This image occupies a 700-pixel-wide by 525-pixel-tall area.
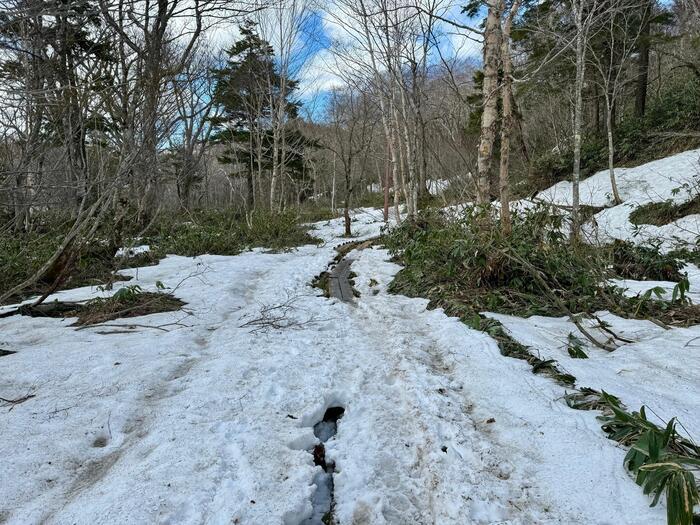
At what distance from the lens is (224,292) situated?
598 centimetres

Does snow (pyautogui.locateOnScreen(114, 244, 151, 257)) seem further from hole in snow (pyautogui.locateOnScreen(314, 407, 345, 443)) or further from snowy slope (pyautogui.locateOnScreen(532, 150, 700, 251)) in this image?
snowy slope (pyautogui.locateOnScreen(532, 150, 700, 251))

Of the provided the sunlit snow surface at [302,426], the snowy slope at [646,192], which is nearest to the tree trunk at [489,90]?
the sunlit snow surface at [302,426]

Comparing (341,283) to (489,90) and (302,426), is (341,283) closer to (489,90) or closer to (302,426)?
(489,90)

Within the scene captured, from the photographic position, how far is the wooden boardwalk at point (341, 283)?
6.06 m

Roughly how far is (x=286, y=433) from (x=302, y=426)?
0.53ft

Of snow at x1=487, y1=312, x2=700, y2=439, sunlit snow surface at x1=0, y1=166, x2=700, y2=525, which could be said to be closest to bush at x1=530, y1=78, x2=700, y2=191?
snow at x1=487, y1=312, x2=700, y2=439

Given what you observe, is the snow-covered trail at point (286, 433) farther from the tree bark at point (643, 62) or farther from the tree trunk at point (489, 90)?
the tree bark at point (643, 62)

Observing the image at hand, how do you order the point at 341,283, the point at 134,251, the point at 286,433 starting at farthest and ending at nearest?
the point at 134,251 → the point at 341,283 → the point at 286,433

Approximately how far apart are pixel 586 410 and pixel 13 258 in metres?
8.81

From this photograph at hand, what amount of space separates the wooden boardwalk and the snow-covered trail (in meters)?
1.90

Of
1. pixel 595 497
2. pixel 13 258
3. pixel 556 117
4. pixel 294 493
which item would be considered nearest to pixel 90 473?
pixel 294 493

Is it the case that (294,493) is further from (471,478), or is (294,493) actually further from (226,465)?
(471,478)

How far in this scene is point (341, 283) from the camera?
22.9ft

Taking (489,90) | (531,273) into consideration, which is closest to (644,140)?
(489,90)
